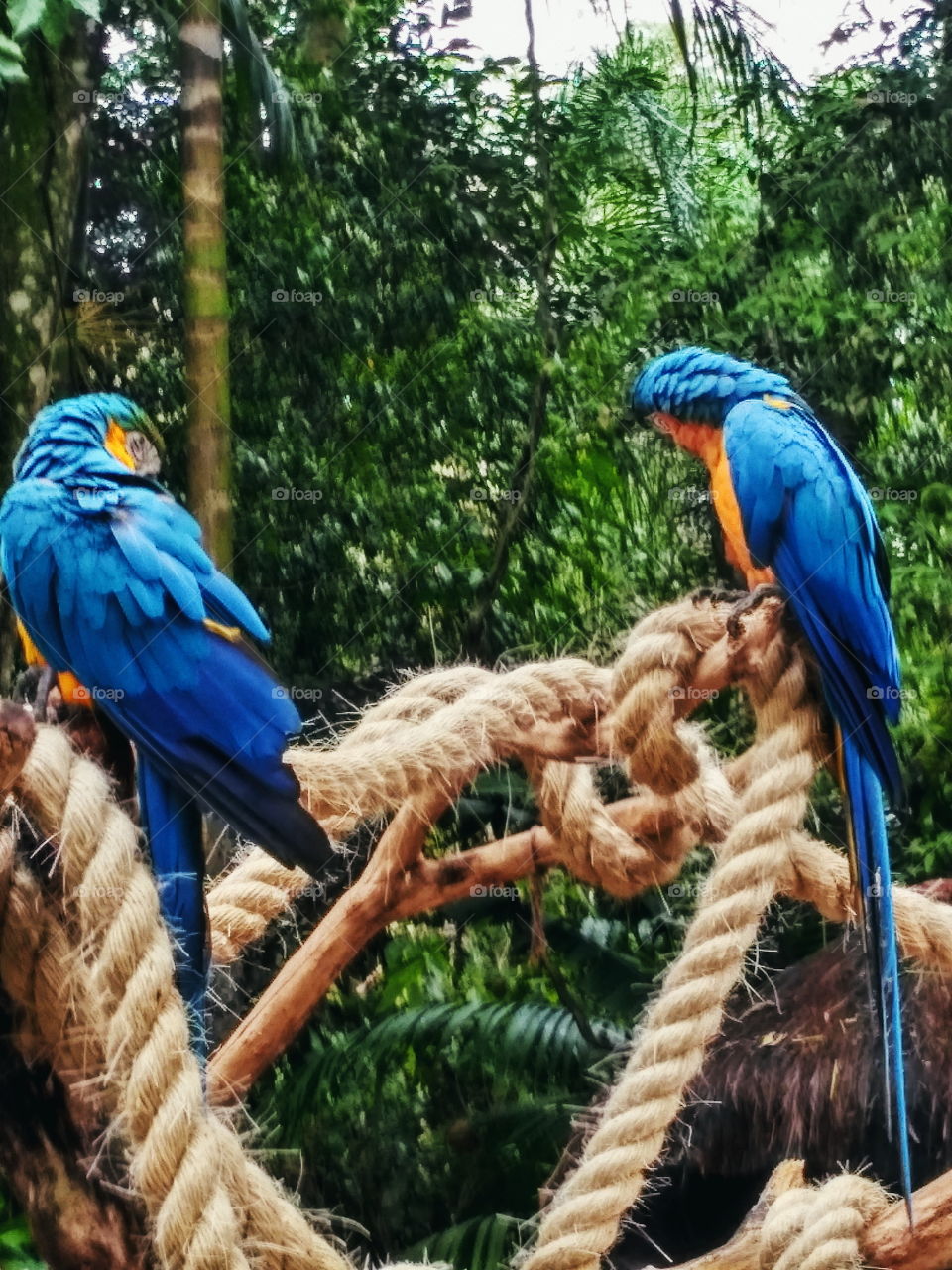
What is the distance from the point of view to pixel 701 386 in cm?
107

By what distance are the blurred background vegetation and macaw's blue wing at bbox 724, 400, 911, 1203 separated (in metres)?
0.67

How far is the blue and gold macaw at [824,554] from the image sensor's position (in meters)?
0.75

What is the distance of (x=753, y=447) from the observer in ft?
3.15

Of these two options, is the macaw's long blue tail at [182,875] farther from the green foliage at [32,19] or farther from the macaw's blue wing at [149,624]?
the green foliage at [32,19]

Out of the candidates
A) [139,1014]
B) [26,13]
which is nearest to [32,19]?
[26,13]

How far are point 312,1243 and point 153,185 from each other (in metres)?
1.47

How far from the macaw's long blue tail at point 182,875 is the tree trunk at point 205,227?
94 centimetres

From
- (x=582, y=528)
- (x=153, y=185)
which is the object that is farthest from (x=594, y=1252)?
(x=153, y=185)

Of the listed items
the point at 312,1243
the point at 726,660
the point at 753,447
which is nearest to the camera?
the point at 312,1243

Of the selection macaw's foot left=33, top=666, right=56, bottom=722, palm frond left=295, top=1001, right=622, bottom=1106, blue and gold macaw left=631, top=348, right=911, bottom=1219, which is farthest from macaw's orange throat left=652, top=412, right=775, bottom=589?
palm frond left=295, top=1001, right=622, bottom=1106

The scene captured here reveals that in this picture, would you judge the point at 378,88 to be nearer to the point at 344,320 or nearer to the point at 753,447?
the point at 344,320

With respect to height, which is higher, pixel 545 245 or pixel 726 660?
pixel 545 245

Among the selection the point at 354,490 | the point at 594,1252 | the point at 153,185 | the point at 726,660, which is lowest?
the point at 594,1252

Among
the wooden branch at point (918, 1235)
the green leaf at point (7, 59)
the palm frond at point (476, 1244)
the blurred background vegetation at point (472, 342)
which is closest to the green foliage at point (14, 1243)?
the blurred background vegetation at point (472, 342)
